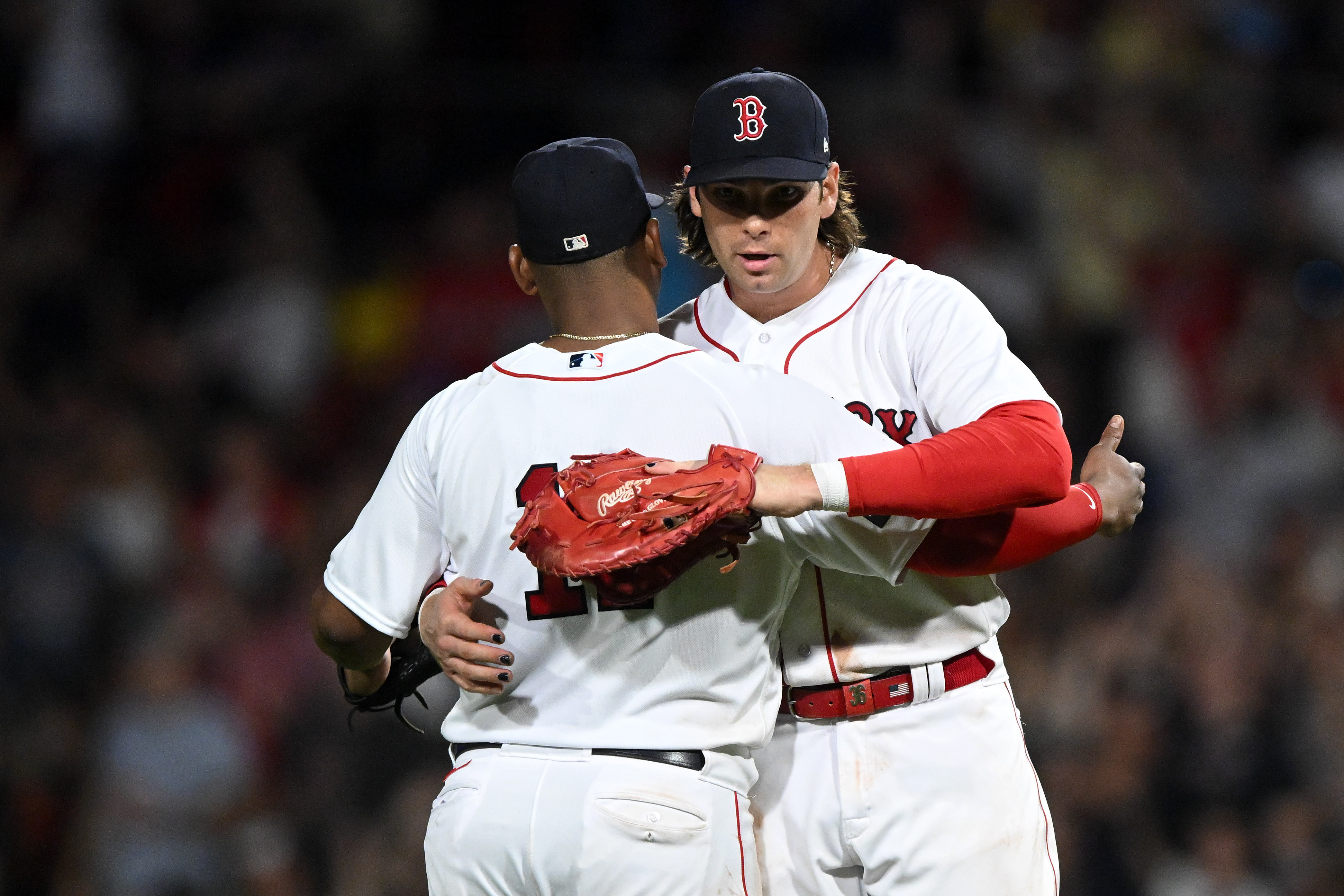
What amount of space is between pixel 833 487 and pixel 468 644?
2.11 ft

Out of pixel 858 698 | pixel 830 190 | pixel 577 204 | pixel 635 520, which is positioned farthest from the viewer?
pixel 830 190

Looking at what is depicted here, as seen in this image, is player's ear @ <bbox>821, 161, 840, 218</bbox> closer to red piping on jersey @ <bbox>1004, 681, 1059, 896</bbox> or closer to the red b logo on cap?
the red b logo on cap

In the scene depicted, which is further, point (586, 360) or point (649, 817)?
point (586, 360)

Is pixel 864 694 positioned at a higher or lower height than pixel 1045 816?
higher

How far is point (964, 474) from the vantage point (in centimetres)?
228

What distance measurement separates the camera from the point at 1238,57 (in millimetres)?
7461

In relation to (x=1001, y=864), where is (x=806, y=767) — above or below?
above

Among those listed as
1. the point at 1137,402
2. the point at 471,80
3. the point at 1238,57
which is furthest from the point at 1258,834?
the point at 471,80

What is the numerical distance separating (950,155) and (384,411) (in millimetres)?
2934

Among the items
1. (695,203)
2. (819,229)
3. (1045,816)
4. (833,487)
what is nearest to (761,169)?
(695,203)

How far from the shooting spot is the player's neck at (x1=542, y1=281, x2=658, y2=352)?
2520mm

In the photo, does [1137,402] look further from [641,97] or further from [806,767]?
[806,767]

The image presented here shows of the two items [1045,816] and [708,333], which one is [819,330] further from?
[1045,816]

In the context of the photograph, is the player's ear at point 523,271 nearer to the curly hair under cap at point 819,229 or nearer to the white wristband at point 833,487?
the curly hair under cap at point 819,229
